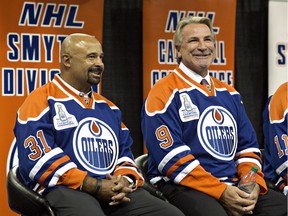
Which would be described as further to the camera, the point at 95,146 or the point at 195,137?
the point at 195,137

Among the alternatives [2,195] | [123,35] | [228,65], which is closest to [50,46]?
[123,35]

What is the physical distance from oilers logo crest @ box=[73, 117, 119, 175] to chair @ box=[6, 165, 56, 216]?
305 mm

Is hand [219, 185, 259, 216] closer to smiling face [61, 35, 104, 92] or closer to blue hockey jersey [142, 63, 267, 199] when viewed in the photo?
blue hockey jersey [142, 63, 267, 199]

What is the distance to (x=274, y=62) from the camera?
17.2ft

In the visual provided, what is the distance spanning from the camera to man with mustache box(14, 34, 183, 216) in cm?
313

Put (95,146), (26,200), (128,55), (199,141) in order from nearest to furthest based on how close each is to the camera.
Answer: (26,200)
(95,146)
(199,141)
(128,55)

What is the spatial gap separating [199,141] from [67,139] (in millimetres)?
688

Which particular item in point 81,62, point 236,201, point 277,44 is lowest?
point 236,201

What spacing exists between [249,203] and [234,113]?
54cm

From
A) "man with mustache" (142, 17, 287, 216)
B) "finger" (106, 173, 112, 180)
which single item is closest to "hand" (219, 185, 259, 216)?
"man with mustache" (142, 17, 287, 216)

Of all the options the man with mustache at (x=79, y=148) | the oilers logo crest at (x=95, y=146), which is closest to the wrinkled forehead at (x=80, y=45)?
the man with mustache at (x=79, y=148)

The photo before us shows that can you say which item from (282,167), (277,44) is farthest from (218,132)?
(277,44)

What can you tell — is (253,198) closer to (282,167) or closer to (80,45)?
(282,167)

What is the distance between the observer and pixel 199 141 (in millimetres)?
3400
